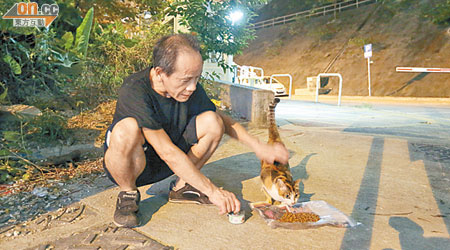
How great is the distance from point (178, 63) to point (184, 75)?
78mm

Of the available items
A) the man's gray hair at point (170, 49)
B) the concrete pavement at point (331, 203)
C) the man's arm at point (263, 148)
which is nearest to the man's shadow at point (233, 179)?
the concrete pavement at point (331, 203)

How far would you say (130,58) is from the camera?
18.6 feet

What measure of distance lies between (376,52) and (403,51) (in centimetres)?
165

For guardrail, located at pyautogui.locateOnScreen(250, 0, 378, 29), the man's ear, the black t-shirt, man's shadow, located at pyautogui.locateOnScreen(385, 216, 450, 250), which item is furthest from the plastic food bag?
guardrail, located at pyautogui.locateOnScreen(250, 0, 378, 29)

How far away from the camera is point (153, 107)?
2221 millimetres

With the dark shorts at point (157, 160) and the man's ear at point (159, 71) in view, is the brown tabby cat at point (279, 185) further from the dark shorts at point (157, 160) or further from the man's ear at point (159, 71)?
the man's ear at point (159, 71)

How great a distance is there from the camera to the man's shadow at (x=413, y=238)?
1874 mm

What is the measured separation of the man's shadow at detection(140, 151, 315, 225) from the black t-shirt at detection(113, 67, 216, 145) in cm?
55

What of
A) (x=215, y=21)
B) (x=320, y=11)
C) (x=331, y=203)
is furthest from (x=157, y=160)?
(x=320, y=11)

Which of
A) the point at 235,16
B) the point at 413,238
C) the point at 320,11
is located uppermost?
the point at 320,11

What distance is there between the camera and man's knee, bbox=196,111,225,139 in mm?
2402

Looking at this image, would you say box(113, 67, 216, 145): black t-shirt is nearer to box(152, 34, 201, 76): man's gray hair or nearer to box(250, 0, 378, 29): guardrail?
box(152, 34, 201, 76): man's gray hair

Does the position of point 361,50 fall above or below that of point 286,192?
above

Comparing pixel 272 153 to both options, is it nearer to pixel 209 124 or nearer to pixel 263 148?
pixel 263 148
